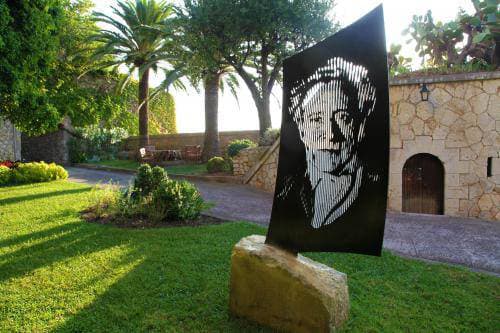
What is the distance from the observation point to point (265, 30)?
12.2 m

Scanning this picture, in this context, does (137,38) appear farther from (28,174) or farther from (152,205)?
(152,205)

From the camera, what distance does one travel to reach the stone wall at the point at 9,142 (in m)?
17.8

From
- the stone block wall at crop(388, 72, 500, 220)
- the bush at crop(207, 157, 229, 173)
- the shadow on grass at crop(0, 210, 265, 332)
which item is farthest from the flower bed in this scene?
the bush at crop(207, 157, 229, 173)

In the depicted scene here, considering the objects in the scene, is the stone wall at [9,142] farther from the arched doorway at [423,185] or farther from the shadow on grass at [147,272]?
the arched doorway at [423,185]

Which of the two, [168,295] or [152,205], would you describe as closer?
[168,295]

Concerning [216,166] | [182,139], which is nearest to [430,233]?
[216,166]

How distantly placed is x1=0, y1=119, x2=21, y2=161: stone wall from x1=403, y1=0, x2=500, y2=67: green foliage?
19.3 meters

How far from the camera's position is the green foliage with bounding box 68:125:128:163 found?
20.4 m

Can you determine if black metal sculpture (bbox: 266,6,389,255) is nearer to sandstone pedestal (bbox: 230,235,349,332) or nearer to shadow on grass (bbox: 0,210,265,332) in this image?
sandstone pedestal (bbox: 230,235,349,332)

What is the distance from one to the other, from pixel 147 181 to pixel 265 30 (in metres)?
7.74

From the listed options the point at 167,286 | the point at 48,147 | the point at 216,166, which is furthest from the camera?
the point at 48,147

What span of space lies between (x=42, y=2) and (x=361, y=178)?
30.5ft

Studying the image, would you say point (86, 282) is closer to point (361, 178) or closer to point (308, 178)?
point (308, 178)

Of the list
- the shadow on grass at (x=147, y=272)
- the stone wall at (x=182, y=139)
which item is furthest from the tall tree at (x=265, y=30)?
the shadow on grass at (x=147, y=272)
